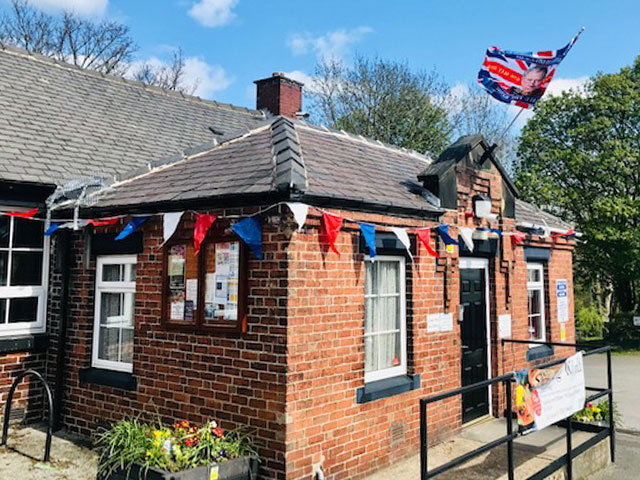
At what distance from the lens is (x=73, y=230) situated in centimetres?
743

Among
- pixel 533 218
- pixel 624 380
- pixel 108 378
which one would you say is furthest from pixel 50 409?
pixel 624 380

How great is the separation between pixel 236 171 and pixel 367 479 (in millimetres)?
3662

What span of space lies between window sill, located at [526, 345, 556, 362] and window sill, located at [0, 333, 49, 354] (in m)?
7.64

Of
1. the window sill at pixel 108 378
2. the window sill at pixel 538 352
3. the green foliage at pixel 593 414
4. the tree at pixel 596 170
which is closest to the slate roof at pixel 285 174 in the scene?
the window sill at pixel 108 378

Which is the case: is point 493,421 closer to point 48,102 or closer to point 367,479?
point 367,479

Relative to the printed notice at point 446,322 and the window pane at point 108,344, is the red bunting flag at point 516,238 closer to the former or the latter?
the printed notice at point 446,322

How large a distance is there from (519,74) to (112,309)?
6.38 m

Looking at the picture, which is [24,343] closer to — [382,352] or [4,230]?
[4,230]

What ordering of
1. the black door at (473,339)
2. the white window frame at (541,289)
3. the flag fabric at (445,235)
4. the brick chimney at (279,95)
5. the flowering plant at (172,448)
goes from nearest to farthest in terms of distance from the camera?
1. the flowering plant at (172,448)
2. the flag fabric at (445,235)
3. the black door at (473,339)
4. the white window frame at (541,289)
5. the brick chimney at (279,95)

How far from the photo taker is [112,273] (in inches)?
276

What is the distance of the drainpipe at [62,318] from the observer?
7125 millimetres

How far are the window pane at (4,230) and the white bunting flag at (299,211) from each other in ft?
15.5

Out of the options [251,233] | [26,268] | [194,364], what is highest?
[251,233]

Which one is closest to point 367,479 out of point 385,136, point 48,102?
point 48,102
